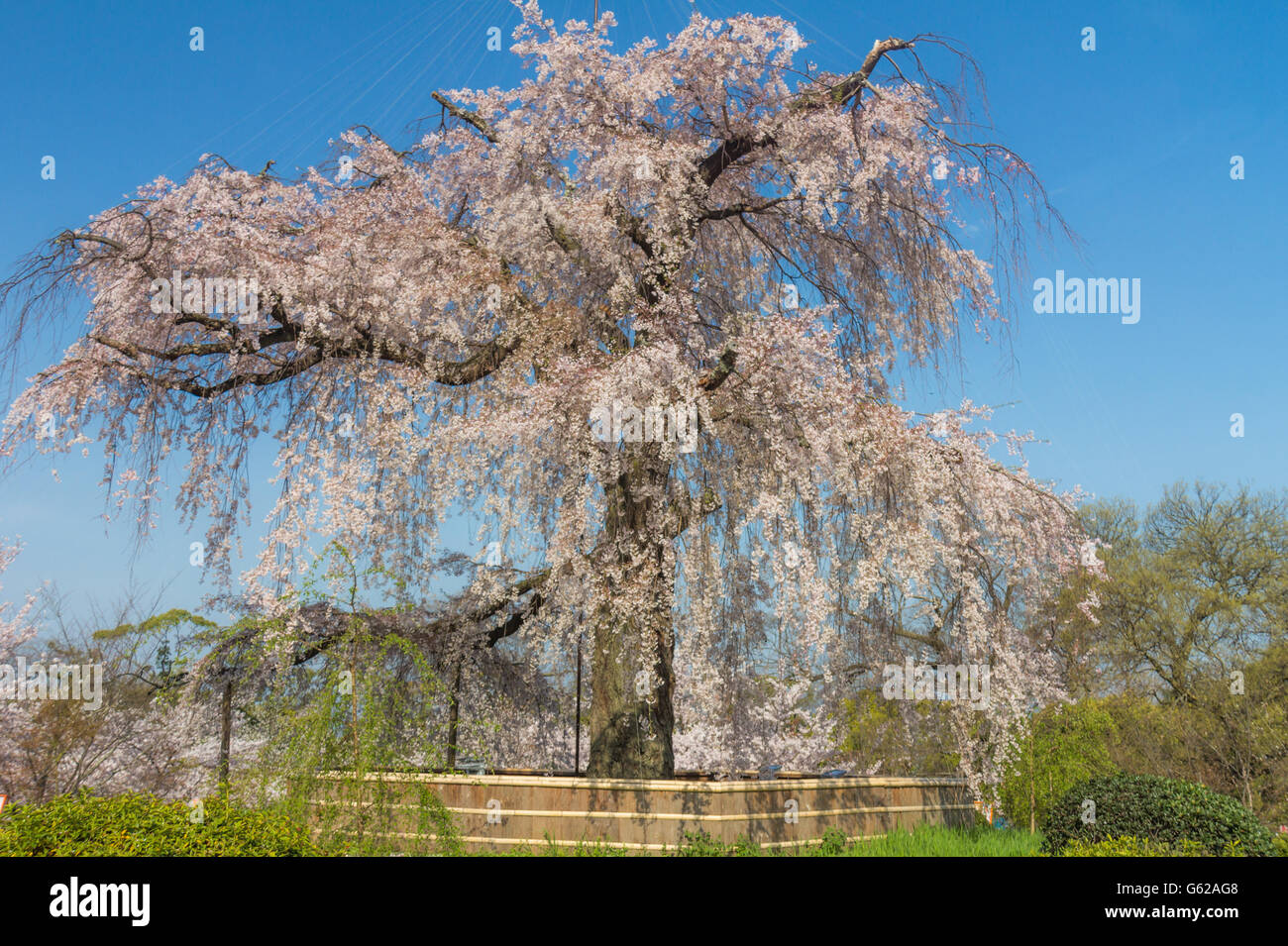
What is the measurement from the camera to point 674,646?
11516 mm

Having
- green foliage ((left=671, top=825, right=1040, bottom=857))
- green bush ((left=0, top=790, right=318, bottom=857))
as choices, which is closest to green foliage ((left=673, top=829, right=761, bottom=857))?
green foliage ((left=671, top=825, right=1040, bottom=857))

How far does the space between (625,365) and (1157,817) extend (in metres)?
7.10

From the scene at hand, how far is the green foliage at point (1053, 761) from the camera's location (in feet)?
54.3

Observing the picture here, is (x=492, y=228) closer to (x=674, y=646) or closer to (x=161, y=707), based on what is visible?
(x=674, y=646)

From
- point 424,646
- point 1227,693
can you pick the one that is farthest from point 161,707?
point 1227,693

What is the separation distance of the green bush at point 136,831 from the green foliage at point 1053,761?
46.0ft

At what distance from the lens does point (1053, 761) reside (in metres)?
17.1

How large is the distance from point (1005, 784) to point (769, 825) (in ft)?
28.7
